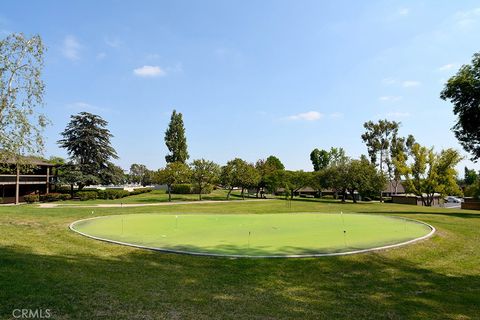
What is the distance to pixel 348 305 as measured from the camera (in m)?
6.76

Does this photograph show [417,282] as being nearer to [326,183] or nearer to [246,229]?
[246,229]

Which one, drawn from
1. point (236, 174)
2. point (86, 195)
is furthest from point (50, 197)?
point (236, 174)

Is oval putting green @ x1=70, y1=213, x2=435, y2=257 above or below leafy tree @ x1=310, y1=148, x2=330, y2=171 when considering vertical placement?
below

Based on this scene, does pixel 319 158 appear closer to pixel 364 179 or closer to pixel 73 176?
pixel 364 179

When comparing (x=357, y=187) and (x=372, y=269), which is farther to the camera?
(x=357, y=187)

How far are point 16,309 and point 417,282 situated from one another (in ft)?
28.5

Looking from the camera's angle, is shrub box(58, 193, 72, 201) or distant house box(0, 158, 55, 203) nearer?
distant house box(0, 158, 55, 203)

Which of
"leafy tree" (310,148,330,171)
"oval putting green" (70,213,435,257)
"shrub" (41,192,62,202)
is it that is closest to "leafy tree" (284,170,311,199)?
"shrub" (41,192,62,202)

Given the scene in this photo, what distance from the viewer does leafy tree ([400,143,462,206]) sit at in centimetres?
4566

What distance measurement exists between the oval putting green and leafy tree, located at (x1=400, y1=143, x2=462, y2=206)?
30997 millimetres

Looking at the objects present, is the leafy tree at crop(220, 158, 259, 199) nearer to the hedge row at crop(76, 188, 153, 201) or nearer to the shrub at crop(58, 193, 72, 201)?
the hedge row at crop(76, 188, 153, 201)

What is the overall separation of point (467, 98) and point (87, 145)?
43.5 metres

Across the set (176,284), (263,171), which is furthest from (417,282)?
(263,171)

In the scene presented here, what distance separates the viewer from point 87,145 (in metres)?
46.7
